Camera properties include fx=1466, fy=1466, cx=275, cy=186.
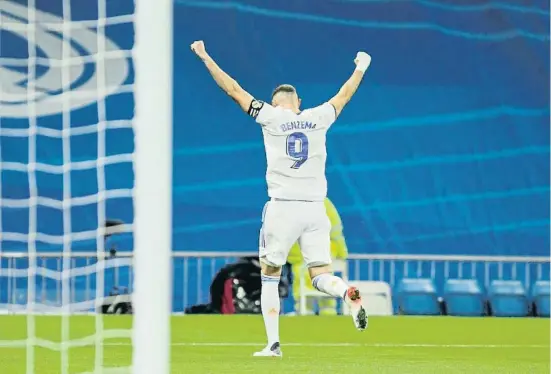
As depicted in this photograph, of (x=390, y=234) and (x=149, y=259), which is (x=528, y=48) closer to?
(x=390, y=234)

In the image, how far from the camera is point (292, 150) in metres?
9.97

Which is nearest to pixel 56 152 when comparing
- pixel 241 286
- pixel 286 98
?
pixel 241 286

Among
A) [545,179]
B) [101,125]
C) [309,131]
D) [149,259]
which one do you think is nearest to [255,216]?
[545,179]

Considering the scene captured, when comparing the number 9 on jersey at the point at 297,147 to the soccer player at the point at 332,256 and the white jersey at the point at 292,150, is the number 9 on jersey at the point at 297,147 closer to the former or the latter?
the white jersey at the point at 292,150

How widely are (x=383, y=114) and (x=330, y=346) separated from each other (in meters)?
7.82

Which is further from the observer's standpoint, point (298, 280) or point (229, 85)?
point (298, 280)

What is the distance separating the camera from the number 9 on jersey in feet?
32.7

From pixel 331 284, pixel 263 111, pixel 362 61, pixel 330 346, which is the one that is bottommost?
pixel 330 346

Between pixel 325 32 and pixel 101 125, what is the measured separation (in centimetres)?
1268

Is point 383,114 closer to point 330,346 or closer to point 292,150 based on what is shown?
point 330,346

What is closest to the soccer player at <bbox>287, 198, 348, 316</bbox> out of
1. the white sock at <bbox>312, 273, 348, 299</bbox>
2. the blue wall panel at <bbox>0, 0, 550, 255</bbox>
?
the blue wall panel at <bbox>0, 0, 550, 255</bbox>

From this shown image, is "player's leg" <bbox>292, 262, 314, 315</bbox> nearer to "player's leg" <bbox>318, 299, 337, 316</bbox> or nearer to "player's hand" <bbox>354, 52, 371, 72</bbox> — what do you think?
"player's leg" <bbox>318, 299, 337, 316</bbox>

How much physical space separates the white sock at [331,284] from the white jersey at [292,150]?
55 cm

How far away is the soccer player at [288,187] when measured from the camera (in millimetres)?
9883
